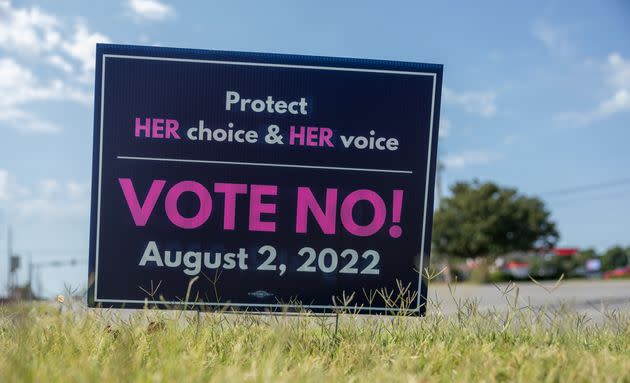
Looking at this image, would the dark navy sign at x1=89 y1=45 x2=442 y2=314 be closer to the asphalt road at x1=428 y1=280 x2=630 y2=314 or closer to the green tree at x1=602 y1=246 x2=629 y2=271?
the asphalt road at x1=428 y1=280 x2=630 y2=314

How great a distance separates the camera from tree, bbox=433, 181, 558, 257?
43.0m

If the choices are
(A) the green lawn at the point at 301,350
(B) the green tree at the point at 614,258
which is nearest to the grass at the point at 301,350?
(A) the green lawn at the point at 301,350

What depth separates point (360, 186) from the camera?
573 cm

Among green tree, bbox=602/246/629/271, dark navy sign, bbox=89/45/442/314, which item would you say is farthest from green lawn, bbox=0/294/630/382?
green tree, bbox=602/246/629/271

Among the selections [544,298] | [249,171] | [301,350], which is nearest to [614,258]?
[544,298]

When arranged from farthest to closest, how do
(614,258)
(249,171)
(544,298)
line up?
(614,258) < (544,298) < (249,171)

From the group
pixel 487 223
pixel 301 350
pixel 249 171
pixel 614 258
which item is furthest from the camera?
pixel 614 258

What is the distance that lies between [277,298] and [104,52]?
2.91 m

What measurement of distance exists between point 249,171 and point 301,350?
193cm

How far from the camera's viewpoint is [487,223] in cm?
4244

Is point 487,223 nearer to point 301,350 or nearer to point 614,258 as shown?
point 301,350

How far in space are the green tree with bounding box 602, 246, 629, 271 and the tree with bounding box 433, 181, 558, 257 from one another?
183ft

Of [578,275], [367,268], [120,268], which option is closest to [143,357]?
[120,268]

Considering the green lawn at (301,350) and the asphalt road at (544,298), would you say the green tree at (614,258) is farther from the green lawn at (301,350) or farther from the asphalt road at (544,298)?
the green lawn at (301,350)
